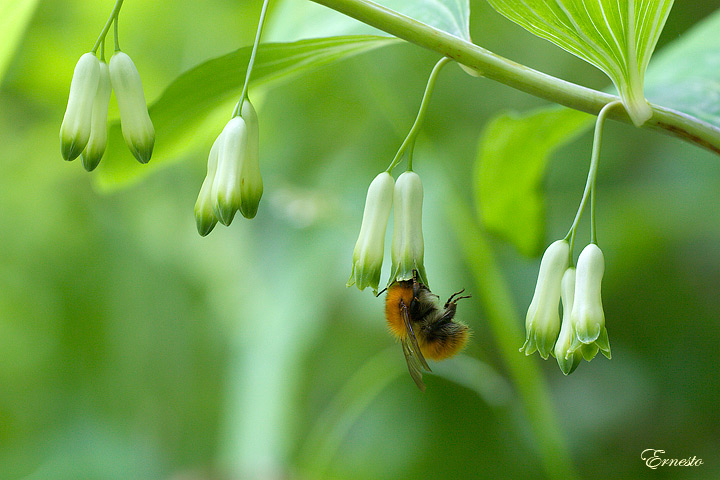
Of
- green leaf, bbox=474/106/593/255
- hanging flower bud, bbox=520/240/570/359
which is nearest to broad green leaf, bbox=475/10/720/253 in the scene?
green leaf, bbox=474/106/593/255

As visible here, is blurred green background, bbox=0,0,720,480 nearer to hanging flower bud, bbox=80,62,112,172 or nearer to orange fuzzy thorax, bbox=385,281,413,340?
orange fuzzy thorax, bbox=385,281,413,340

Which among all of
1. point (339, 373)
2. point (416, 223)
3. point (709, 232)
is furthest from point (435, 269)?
point (416, 223)

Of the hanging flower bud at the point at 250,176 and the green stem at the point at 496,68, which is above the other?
the green stem at the point at 496,68

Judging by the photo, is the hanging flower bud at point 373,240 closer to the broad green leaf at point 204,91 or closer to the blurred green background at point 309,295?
the broad green leaf at point 204,91

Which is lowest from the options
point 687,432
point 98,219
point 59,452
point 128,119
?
point 59,452

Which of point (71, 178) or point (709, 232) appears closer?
point (709, 232)

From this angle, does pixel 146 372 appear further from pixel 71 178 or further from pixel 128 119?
pixel 128 119

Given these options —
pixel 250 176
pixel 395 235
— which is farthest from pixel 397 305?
pixel 250 176
